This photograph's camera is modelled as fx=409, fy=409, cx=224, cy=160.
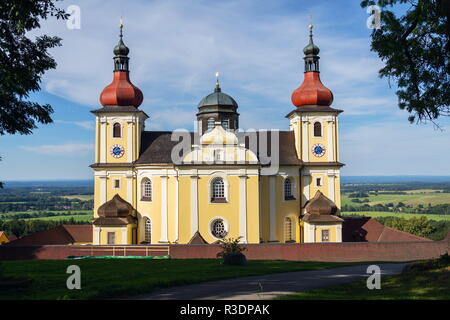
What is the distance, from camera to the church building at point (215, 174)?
3272 centimetres

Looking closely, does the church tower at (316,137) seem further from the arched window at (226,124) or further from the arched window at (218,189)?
the arched window at (218,189)

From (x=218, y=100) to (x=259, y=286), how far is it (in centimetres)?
2662

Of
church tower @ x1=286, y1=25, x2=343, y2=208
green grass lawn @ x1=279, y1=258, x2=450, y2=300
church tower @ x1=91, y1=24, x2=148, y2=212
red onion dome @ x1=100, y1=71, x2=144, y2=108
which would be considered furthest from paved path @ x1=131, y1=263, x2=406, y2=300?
red onion dome @ x1=100, y1=71, x2=144, y2=108

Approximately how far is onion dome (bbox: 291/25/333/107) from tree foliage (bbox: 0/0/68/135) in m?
27.4

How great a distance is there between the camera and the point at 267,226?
3525cm

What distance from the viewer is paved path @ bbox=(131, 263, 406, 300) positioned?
12234 mm

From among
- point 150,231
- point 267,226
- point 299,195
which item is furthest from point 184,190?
point 299,195

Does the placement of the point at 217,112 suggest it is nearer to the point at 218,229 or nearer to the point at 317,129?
the point at 317,129

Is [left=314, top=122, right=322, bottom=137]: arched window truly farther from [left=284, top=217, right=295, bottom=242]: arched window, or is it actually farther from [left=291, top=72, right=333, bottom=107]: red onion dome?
[left=284, top=217, right=295, bottom=242]: arched window

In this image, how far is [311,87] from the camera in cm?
3788

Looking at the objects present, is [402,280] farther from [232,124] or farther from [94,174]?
[94,174]
